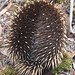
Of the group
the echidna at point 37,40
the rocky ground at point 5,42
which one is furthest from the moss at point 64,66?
the echidna at point 37,40

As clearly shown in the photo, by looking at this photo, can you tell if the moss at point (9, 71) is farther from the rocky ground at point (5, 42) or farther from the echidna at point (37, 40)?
the echidna at point (37, 40)

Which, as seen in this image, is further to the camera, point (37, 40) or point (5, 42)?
point (5, 42)

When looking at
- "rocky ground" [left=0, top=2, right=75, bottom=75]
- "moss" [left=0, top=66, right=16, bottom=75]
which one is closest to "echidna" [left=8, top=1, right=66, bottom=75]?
"moss" [left=0, top=66, right=16, bottom=75]

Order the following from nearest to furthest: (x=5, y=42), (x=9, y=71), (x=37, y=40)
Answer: (x=37, y=40), (x=9, y=71), (x=5, y=42)

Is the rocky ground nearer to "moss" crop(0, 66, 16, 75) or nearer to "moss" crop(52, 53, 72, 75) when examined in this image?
"moss" crop(52, 53, 72, 75)

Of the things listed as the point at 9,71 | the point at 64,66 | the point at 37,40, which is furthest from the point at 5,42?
the point at 64,66

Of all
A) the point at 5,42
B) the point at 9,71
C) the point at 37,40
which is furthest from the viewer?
the point at 5,42

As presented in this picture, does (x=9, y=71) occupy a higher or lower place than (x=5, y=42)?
lower

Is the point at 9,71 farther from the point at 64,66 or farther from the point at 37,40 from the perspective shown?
the point at 64,66
